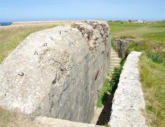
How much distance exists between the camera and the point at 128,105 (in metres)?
4.17

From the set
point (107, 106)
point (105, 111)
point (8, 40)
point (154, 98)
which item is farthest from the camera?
point (8, 40)

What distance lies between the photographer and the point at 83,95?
6.32m

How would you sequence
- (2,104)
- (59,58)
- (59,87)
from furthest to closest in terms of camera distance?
(59,58)
(59,87)
(2,104)

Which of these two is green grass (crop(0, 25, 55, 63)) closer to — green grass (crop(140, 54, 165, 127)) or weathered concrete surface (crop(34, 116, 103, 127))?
weathered concrete surface (crop(34, 116, 103, 127))

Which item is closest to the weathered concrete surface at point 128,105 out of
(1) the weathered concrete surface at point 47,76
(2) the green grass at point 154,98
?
(2) the green grass at point 154,98

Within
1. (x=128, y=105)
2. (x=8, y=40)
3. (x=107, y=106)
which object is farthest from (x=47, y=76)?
(x=8, y=40)

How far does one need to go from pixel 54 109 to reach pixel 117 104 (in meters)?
1.57

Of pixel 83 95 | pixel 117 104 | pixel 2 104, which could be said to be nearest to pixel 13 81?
pixel 2 104

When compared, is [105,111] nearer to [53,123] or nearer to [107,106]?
[107,106]

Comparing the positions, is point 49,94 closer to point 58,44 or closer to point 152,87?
point 58,44

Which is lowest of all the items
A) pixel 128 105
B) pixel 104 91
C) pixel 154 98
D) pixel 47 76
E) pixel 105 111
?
pixel 105 111

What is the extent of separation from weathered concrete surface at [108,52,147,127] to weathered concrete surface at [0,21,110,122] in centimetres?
138

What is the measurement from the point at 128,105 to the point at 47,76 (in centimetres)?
212

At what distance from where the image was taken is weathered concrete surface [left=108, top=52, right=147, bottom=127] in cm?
356
